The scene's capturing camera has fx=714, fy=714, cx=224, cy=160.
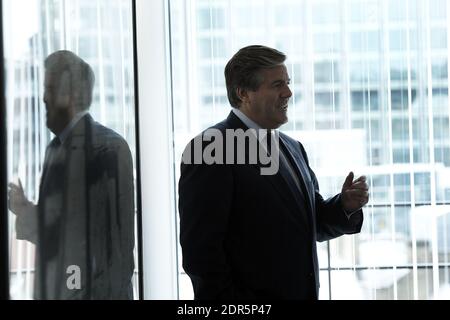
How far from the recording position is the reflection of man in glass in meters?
1.78

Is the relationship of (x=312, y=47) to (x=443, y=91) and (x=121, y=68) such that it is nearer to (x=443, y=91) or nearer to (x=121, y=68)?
(x=443, y=91)

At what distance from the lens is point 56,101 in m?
1.82

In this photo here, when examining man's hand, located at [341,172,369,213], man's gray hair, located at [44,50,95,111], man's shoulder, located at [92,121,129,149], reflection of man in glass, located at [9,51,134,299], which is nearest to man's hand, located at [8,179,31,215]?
reflection of man in glass, located at [9,51,134,299]

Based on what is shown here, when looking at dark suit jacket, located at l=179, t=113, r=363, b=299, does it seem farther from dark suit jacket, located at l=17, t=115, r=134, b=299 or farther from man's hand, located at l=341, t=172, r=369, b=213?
dark suit jacket, located at l=17, t=115, r=134, b=299

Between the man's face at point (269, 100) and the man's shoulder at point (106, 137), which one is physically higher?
the man's face at point (269, 100)

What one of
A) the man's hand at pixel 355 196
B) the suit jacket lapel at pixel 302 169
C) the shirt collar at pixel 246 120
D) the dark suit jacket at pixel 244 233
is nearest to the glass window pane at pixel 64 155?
the dark suit jacket at pixel 244 233

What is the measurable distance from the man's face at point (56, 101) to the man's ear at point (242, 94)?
1.79 feet

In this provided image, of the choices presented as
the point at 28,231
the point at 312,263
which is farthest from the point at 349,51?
the point at 28,231

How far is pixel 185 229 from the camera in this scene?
1.98 meters

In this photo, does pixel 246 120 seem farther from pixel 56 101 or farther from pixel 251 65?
pixel 56 101

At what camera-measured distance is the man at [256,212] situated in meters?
1.96

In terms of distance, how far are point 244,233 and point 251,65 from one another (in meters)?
0.51

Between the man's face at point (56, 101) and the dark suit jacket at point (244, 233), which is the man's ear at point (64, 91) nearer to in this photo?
the man's face at point (56, 101)

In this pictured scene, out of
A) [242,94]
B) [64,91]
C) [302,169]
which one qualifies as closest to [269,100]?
[242,94]
